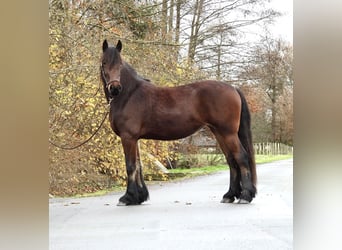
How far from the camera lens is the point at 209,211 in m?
2.77

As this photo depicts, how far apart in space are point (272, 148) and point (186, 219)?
649 millimetres

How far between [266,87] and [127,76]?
0.82m

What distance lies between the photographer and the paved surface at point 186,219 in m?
2.67

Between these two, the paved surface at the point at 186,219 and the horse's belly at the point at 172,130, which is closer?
the paved surface at the point at 186,219

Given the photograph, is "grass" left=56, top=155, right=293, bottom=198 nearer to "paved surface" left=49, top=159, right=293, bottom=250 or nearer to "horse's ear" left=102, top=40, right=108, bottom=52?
"paved surface" left=49, top=159, right=293, bottom=250

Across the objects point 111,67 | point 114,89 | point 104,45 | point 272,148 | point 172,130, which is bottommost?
point 272,148

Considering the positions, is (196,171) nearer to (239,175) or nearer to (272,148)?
(239,175)

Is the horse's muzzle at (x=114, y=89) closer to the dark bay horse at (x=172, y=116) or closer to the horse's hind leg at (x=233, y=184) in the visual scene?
the dark bay horse at (x=172, y=116)

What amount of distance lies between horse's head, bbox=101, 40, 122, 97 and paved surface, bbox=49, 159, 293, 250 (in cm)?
63

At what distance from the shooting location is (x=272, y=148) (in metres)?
2.76

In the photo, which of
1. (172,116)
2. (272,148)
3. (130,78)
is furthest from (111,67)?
(272,148)

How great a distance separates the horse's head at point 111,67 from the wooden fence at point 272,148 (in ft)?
2.94

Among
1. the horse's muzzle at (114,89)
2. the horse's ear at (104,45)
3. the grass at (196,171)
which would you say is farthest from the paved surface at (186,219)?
the horse's ear at (104,45)
